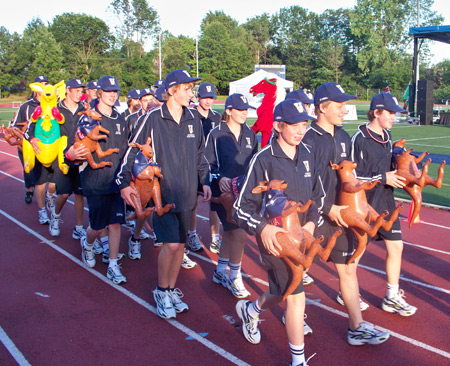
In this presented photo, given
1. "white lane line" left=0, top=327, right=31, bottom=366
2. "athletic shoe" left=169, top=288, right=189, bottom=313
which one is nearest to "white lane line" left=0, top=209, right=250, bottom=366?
"athletic shoe" left=169, top=288, right=189, bottom=313

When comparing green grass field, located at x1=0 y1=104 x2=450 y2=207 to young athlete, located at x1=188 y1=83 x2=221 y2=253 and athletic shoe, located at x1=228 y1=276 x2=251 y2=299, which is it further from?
athletic shoe, located at x1=228 y1=276 x2=251 y2=299

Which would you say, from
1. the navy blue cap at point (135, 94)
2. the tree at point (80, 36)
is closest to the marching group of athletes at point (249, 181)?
the navy blue cap at point (135, 94)

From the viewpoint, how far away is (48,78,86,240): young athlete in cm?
709

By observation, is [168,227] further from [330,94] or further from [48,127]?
[48,127]

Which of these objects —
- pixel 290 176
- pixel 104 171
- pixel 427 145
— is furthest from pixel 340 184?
pixel 427 145

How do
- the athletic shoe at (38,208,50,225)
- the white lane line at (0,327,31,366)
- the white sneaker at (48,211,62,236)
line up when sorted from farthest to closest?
the athletic shoe at (38,208,50,225)
the white sneaker at (48,211,62,236)
the white lane line at (0,327,31,366)

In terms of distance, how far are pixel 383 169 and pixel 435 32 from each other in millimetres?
28048

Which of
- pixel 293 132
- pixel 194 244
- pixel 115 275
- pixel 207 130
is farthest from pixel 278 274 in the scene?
pixel 207 130

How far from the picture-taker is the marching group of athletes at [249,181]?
361 centimetres

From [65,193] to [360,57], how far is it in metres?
77.3

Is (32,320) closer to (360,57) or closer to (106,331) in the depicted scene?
(106,331)

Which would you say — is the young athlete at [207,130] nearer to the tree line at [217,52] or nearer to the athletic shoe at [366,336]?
the athletic shoe at [366,336]

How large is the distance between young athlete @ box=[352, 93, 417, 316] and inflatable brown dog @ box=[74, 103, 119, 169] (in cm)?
284

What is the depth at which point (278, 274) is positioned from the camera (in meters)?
3.54
